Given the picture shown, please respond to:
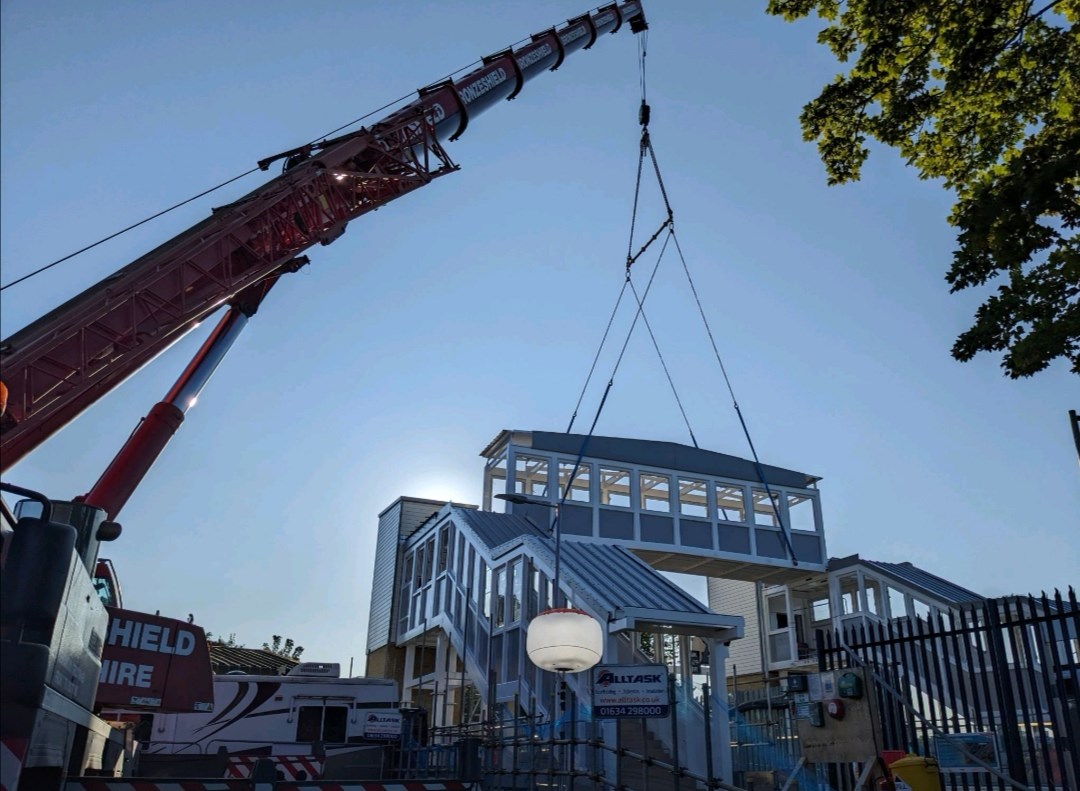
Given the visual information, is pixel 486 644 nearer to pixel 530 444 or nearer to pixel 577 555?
pixel 577 555

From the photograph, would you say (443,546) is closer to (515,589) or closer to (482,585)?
(482,585)

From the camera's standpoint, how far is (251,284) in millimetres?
12562

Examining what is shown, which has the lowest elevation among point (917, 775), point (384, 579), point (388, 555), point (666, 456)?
point (917, 775)

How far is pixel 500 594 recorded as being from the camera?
2108 cm

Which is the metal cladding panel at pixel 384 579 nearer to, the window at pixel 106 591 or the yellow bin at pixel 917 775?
the window at pixel 106 591

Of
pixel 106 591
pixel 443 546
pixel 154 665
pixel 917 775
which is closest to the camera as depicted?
pixel 917 775

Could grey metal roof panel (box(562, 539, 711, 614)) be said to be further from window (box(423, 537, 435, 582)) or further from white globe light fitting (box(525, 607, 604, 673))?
window (box(423, 537, 435, 582))

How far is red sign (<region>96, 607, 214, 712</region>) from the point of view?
11.1m

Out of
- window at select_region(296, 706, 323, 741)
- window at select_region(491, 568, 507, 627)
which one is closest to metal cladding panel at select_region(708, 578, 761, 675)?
window at select_region(491, 568, 507, 627)

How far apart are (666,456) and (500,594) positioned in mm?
8936

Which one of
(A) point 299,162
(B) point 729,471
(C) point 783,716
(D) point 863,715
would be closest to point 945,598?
(B) point 729,471

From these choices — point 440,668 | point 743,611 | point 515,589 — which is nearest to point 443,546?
point 440,668

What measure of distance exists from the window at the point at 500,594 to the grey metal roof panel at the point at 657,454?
225 inches

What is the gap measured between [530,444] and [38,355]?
58.5 ft
